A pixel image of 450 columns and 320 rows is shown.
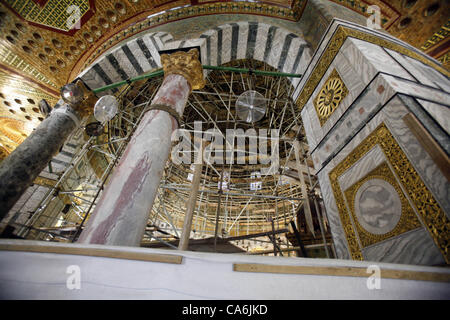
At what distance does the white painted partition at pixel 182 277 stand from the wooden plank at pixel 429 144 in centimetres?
71

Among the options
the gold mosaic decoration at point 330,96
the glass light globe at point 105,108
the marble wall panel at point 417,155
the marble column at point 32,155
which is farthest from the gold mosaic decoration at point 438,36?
the marble column at point 32,155

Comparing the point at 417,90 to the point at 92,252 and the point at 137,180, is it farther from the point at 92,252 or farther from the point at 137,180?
the point at 137,180

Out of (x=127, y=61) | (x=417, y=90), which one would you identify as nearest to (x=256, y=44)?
(x=127, y=61)

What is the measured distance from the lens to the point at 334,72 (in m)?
2.35

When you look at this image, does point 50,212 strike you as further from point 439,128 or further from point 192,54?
point 439,128

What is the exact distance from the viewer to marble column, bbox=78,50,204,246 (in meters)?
1.60

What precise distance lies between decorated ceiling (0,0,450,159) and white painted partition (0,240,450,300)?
471 centimetres

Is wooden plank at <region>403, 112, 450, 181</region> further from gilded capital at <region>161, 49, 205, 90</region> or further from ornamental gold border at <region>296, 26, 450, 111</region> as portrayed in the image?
gilded capital at <region>161, 49, 205, 90</region>

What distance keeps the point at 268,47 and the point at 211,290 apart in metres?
4.68

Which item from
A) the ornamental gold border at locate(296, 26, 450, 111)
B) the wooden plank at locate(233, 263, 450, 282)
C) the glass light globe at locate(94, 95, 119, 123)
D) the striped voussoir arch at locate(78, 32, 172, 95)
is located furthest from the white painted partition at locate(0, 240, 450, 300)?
the striped voussoir arch at locate(78, 32, 172, 95)

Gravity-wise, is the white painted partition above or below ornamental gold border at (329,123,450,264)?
below

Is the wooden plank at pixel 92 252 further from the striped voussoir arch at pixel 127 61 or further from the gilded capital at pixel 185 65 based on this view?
the striped voussoir arch at pixel 127 61

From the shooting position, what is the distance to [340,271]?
77 centimetres

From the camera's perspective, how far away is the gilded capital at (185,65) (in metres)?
3.13
